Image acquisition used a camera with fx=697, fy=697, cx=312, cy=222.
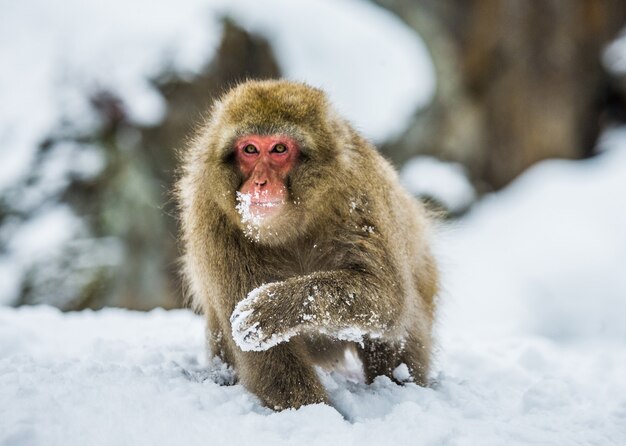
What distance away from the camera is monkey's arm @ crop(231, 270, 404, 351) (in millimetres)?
2674

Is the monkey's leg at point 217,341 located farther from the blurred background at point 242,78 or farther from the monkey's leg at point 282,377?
the blurred background at point 242,78

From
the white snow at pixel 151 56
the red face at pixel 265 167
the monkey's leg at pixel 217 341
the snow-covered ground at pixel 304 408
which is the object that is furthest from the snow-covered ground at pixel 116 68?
the red face at pixel 265 167

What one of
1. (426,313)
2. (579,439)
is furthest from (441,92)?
(579,439)

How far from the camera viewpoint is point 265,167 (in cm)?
291

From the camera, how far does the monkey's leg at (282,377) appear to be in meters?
2.80

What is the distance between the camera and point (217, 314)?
3164 mm

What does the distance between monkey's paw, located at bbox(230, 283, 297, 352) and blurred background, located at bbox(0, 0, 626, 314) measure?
195 inches

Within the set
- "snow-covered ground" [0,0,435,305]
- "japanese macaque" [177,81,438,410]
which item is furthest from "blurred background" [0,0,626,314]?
"japanese macaque" [177,81,438,410]

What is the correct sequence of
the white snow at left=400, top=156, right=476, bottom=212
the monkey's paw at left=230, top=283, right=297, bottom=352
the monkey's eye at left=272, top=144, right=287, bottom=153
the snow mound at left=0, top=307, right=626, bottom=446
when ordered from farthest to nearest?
the white snow at left=400, top=156, right=476, bottom=212
the monkey's eye at left=272, top=144, right=287, bottom=153
the monkey's paw at left=230, top=283, right=297, bottom=352
the snow mound at left=0, top=307, right=626, bottom=446

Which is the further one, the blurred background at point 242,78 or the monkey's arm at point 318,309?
the blurred background at point 242,78

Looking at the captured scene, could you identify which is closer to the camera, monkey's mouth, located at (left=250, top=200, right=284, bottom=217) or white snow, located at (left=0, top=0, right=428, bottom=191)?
monkey's mouth, located at (left=250, top=200, right=284, bottom=217)

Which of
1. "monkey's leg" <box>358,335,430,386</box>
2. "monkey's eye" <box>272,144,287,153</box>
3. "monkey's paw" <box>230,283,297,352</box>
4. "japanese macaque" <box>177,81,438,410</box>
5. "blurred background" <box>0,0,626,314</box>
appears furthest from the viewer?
"blurred background" <box>0,0,626,314</box>

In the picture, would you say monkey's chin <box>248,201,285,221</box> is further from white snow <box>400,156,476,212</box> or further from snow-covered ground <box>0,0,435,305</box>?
white snow <box>400,156,476,212</box>

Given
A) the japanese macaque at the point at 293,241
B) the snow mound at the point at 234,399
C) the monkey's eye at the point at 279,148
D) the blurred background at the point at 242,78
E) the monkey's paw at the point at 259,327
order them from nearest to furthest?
the snow mound at the point at 234,399
the monkey's paw at the point at 259,327
the japanese macaque at the point at 293,241
the monkey's eye at the point at 279,148
the blurred background at the point at 242,78
